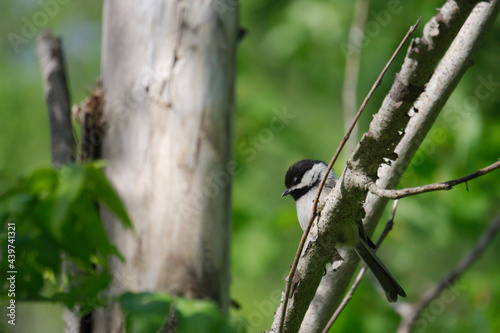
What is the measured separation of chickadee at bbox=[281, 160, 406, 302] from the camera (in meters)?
2.45

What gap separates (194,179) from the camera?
11.0ft

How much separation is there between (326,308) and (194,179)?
1.56 metres

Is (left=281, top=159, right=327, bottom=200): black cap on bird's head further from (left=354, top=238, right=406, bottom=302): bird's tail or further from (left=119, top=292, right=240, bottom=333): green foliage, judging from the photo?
(left=119, top=292, right=240, bottom=333): green foliage

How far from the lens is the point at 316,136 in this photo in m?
7.69

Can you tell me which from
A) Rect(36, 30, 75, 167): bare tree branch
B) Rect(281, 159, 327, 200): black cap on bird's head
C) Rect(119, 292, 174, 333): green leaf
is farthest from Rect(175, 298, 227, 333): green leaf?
Rect(36, 30, 75, 167): bare tree branch

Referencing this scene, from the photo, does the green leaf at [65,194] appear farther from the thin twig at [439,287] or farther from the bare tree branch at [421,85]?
the thin twig at [439,287]

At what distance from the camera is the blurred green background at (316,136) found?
448 cm

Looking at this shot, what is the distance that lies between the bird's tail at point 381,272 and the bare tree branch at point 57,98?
230 centimetres

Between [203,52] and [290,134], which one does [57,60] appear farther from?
[290,134]

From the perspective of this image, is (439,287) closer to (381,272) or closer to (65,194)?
(381,272)

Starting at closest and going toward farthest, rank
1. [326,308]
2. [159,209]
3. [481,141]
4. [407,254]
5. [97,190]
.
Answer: [326,308] < [97,190] < [159,209] < [481,141] < [407,254]

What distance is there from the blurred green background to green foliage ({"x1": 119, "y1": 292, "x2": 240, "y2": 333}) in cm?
100

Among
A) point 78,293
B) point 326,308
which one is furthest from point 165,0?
point 326,308

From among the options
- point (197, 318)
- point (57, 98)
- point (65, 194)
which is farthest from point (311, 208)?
point (57, 98)
